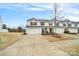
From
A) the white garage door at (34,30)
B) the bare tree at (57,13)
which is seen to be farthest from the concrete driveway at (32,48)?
the bare tree at (57,13)

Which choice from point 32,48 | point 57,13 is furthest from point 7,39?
point 57,13

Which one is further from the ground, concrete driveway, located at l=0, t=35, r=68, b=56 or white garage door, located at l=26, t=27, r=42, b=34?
white garage door, located at l=26, t=27, r=42, b=34

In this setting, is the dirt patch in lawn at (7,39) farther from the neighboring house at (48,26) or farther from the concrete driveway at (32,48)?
the neighboring house at (48,26)

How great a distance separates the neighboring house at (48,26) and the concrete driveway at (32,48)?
0.07 meters

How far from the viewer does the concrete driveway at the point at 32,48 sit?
2227 mm

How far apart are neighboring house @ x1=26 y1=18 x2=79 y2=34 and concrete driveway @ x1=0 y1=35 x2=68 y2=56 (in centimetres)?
7

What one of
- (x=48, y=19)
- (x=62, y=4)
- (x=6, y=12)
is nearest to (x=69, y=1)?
(x=62, y=4)

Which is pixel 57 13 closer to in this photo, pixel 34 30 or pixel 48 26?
pixel 48 26

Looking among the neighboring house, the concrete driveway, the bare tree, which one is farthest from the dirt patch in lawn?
the bare tree

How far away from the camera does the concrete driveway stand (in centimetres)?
223

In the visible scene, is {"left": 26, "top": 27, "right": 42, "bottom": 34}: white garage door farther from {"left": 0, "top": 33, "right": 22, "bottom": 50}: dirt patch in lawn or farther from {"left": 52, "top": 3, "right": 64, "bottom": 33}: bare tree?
{"left": 52, "top": 3, "right": 64, "bottom": 33}: bare tree

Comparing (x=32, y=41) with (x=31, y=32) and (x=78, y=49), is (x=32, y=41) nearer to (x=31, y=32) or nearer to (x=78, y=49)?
(x=31, y=32)

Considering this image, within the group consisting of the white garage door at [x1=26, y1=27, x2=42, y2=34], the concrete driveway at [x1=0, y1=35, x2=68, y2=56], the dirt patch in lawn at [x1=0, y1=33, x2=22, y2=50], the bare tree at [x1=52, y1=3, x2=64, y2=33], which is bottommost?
the concrete driveway at [x1=0, y1=35, x2=68, y2=56]

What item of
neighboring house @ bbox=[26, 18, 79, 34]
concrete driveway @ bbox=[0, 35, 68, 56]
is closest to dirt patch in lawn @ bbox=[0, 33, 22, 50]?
concrete driveway @ bbox=[0, 35, 68, 56]
